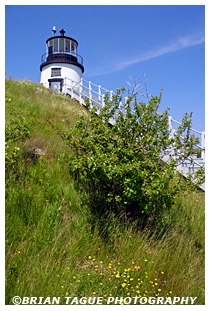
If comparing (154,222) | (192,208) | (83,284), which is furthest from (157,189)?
(192,208)

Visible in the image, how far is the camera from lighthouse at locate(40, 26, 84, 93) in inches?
1037

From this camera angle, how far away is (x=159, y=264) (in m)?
3.39

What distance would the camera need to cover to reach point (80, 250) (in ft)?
11.0

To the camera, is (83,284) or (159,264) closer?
(83,284)

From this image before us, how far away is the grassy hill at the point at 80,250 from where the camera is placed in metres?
2.86

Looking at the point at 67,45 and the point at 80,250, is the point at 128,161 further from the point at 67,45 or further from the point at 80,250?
the point at 67,45

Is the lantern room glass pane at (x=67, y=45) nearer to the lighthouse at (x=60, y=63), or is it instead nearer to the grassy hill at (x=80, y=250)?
the lighthouse at (x=60, y=63)

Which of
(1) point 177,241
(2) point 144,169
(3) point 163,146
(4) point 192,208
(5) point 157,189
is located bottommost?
(1) point 177,241

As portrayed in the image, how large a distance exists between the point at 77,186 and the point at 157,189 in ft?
5.33

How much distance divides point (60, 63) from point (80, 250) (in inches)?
1015

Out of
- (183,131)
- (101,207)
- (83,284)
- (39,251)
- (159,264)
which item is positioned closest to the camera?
(83,284)

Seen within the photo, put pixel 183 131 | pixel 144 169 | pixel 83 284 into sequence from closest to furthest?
pixel 83 284, pixel 144 169, pixel 183 131

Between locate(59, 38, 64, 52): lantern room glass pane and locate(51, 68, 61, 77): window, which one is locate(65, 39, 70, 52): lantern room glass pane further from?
locate(51, 68, 61, 77): window
